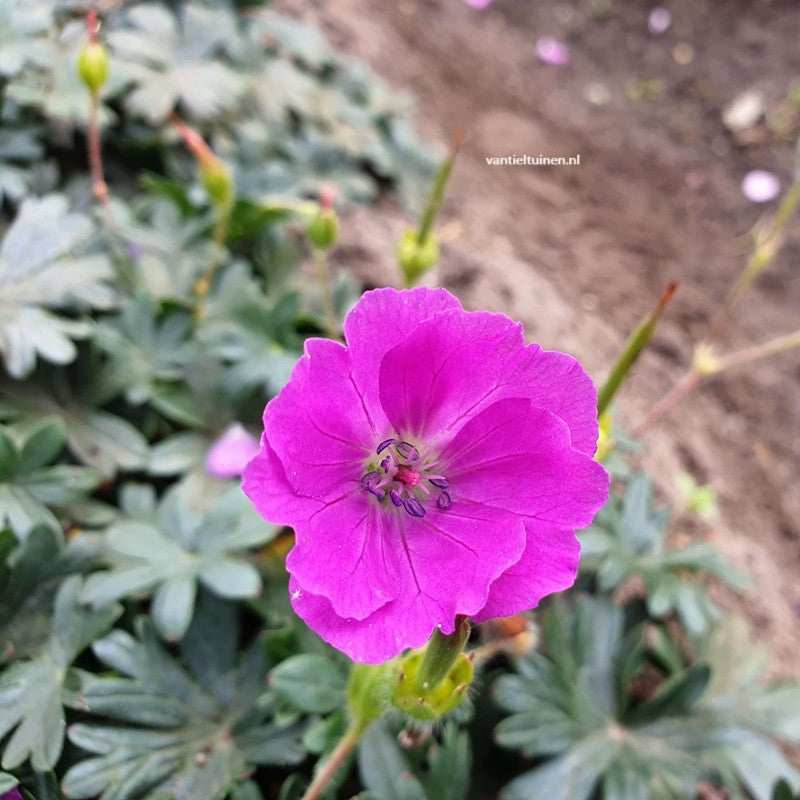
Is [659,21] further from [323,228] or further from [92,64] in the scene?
[92,64]

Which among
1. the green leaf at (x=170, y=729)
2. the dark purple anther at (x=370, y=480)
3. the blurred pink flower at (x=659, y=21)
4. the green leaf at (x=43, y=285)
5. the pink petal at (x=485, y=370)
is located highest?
the blurred pink flower at (x=659, y=21)

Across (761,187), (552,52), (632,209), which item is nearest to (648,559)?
(632,209)

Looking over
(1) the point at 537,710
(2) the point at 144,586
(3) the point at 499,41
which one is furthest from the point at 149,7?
(3) the point at 499,41

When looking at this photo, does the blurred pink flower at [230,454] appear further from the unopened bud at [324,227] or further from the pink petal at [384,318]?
the pink petal at [384,318]

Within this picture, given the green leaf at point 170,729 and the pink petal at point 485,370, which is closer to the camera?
the pink petal at point 485,370

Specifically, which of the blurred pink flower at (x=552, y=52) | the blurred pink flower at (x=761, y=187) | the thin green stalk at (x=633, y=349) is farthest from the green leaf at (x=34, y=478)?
the blurred pink flower at (x=552, y=52)

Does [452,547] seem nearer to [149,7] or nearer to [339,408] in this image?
[339,408]

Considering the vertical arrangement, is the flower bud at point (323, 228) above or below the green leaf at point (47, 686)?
above

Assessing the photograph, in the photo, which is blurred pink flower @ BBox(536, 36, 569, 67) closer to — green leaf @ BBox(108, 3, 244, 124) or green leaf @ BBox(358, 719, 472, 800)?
green leaf @ BBox(108, 3, 244, 124)

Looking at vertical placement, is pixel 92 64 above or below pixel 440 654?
above
